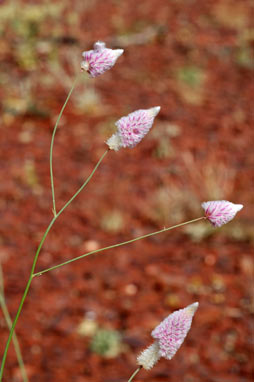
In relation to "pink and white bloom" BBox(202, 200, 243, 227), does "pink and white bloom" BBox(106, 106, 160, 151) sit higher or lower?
higher

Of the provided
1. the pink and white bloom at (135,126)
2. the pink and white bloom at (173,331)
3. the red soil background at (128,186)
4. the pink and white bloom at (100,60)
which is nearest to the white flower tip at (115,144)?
the pink and white bloom at (135,126)

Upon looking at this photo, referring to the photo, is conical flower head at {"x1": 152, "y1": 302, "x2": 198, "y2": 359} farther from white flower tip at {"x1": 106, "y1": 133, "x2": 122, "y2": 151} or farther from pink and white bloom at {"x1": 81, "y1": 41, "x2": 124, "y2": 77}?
pink and white bloom at {"x1": 81, "y1": 41, "x2": 124, "y2": 77}

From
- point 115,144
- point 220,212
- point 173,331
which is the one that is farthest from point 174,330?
point 115,144

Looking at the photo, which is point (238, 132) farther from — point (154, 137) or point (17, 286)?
point (17, 286)

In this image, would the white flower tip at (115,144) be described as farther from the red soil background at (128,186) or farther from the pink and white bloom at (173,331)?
the red soil background at (128,186)

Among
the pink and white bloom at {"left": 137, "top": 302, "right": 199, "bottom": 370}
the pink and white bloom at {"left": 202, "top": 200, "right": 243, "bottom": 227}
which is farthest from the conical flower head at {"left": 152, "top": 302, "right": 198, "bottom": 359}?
the pink and white bloom at {"left": 202, "top": 200, "right": 243, "bottom": 227}

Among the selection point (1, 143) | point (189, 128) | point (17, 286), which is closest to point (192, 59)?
point (189, 128)
